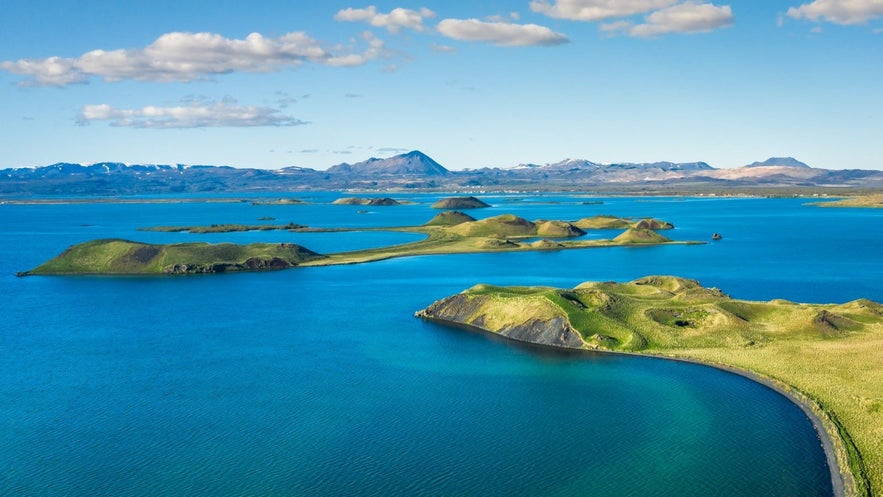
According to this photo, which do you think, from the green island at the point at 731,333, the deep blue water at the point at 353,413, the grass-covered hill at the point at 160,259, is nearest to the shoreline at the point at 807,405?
the green island at the point at 731,333

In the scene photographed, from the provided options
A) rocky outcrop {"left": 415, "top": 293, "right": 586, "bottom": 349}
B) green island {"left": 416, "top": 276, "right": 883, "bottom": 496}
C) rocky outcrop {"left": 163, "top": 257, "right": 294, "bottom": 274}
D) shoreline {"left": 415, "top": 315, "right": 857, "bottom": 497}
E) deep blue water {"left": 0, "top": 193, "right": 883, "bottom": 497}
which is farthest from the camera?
rocky outcrop {"left": 163, "top": 257, "right": 294, "bottom": 274}

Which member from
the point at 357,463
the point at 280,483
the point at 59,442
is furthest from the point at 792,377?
the point at 59,442

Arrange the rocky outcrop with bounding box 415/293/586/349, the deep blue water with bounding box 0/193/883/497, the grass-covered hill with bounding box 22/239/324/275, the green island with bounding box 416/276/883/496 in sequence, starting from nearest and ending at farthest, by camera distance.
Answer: the deep blue water with bounding box 0/193/883/497 < the green island with bounding box 416/276/883/496 < the rocky outcrop with bounding box 415/293/586/349 < the grass-covered hill with bounding box 22/239/324/275

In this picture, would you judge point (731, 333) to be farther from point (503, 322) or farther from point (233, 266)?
point (233, 266)

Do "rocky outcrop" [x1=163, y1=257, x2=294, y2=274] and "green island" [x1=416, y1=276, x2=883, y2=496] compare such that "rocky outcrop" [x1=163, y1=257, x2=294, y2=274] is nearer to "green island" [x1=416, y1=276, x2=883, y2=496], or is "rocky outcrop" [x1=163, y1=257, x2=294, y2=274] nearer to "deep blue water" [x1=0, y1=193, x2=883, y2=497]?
"deep blue water" [x1=0, y1=193, x2=883, y2=497]

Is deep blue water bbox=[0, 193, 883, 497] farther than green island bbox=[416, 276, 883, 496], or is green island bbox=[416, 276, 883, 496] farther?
green island bbox=[416, 276, 883, 496]

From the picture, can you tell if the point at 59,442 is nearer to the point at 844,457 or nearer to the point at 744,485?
the point at 744,485

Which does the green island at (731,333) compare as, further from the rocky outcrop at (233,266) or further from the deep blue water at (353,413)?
the rocky outcrop at (233,266)

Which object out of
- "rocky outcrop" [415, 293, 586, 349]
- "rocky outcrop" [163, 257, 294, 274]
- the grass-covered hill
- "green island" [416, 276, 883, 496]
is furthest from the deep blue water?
the grass-covered hill
